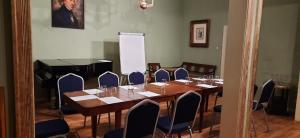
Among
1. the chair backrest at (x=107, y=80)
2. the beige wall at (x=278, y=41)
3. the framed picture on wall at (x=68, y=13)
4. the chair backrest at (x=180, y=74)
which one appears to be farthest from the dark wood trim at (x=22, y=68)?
the beige wall at (x=278, y=41)

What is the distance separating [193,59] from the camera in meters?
7.08

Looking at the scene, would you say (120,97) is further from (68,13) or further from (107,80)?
(68,13)

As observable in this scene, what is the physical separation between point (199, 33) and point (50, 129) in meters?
5.27

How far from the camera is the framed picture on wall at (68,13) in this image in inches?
199

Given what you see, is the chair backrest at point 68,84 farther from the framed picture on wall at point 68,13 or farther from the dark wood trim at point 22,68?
the dark wood trim at point 22,68

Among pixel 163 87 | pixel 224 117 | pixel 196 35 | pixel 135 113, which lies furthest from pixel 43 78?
pixel 196 35

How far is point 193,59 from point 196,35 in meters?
0.71

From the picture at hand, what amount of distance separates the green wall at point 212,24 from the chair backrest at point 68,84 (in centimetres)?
408

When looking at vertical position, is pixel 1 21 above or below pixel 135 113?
above

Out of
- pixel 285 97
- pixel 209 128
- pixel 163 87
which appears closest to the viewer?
pixel 163 87

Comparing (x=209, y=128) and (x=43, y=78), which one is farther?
(x=43, y=78)

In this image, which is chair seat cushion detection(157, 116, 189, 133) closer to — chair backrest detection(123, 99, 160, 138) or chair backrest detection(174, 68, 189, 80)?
chair backrest detection(123, 99, 160, 138)

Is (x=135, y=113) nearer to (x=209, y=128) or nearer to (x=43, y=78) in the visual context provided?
(x=209, y=128)

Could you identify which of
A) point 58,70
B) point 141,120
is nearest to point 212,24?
point 58,70
